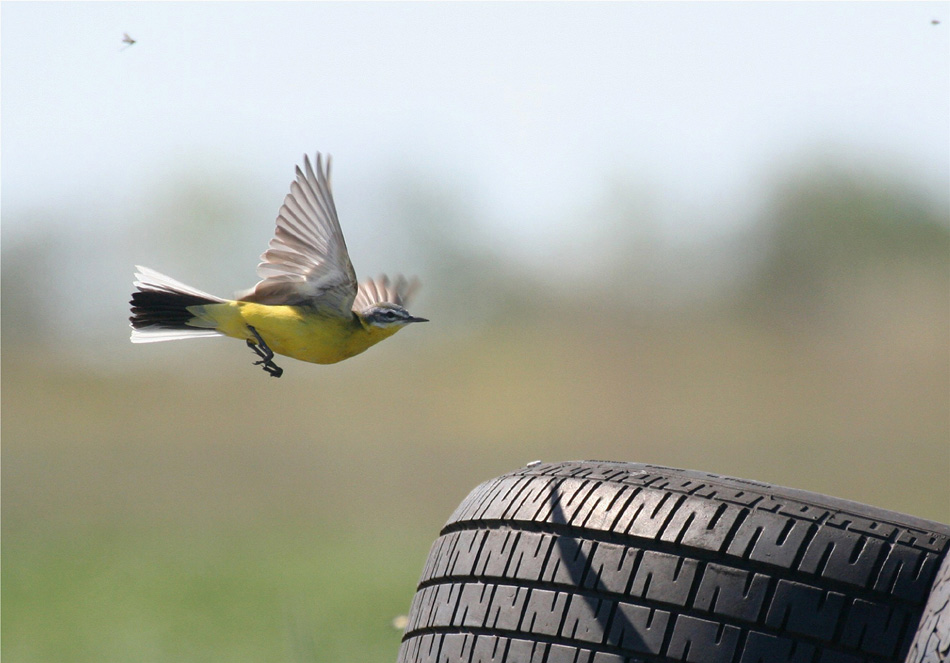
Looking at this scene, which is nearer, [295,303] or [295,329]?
[295,329]

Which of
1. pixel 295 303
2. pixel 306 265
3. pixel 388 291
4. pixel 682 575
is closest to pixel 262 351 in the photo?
pixel 295 303

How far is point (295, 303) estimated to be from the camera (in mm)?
4641

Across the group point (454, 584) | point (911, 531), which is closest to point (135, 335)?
point (454, 584)

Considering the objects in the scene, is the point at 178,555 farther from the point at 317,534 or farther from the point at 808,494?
the point at 808,494

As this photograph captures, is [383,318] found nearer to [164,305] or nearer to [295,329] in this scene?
[295,329]

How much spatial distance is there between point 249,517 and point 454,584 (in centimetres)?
1279

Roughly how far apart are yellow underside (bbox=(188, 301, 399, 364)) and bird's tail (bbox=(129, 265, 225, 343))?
3 centimetres

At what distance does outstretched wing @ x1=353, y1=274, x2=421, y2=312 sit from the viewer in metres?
5.63

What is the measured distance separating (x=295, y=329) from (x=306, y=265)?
324 mm

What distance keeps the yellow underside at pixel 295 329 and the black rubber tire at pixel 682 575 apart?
1.24 m

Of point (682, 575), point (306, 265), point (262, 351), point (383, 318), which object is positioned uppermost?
point (306, 265)

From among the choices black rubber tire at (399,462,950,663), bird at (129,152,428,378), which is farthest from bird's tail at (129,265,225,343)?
black rubber tire at (399,462,950,663)

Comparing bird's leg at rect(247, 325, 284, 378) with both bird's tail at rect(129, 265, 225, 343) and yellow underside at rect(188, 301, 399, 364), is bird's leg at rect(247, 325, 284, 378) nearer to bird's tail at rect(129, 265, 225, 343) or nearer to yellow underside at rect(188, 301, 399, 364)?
yellow underside at rect(188, 301, 399, 364)

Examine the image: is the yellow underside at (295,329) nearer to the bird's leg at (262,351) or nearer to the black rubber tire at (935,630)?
the bird's leg at (262,351)
